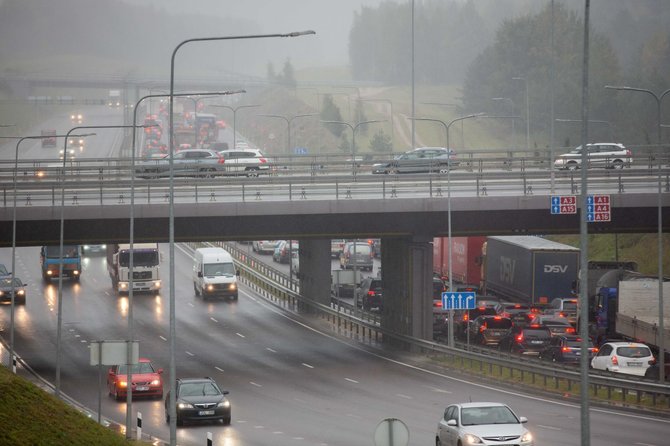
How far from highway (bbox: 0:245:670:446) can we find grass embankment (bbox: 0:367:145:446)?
10.8 m

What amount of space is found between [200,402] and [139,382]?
726 cm

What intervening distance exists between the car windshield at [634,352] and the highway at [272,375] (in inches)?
150

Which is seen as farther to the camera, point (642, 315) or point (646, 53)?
point (646, 53)

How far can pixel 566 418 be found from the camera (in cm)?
3625

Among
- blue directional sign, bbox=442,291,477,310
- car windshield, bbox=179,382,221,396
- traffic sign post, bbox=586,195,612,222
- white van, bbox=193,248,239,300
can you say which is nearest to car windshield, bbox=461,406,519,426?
car windshield, bbox=179,382,221,396

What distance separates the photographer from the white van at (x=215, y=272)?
74625 millimetres

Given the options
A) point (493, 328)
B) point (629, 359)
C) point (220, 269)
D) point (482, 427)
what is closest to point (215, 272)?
point (220, 269)

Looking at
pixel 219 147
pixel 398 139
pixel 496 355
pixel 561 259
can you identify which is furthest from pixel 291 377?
pixel 398 139

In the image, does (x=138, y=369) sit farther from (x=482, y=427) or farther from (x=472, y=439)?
(x=472, y=439)

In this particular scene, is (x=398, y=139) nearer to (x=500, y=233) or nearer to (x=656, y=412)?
(x=500, y=233)

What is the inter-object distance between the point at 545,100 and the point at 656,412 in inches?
4512

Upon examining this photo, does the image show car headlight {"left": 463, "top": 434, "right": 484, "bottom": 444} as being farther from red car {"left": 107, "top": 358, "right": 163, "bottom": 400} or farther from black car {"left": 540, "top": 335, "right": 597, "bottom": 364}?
black car {"left": 540, "top": 335, "right": 597, "bottom": 364}

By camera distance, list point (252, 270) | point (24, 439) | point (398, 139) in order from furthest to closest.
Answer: point (398, 139) < point (252, 270) < point (24, 439)

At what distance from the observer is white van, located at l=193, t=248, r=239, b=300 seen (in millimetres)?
74625
